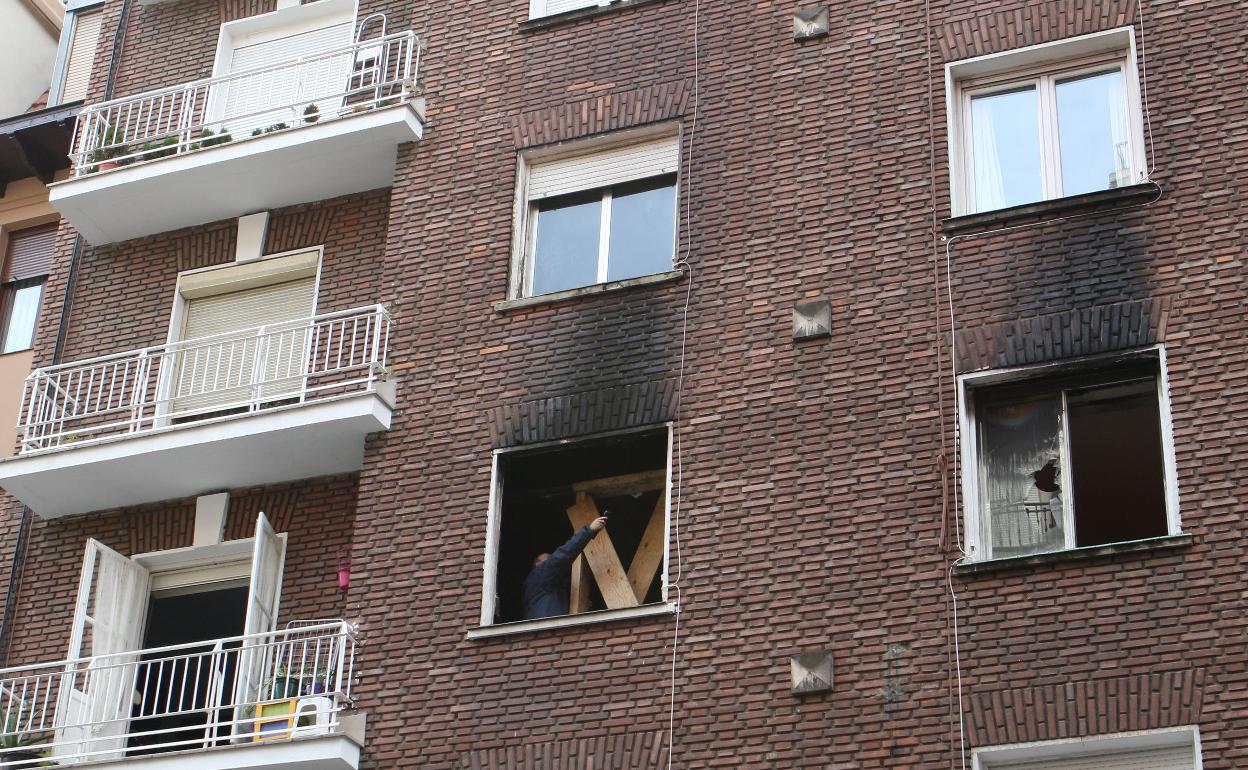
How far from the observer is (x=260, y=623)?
17.4 m

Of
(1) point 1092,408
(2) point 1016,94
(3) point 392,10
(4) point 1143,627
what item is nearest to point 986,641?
(4) point 1143,627

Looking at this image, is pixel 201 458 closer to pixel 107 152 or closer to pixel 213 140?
pixel 213 140

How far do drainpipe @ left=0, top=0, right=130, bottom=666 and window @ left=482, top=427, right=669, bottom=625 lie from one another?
553 centimetres

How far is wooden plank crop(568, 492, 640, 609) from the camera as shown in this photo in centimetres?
1669

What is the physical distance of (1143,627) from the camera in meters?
14.0

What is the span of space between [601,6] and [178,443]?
614 cm

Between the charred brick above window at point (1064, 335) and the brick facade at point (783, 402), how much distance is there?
0.03 metres

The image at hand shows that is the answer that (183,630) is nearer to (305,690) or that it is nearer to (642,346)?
(305,690)

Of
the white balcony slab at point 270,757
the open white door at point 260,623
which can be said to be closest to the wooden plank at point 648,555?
the white balcony slab at point 270,757

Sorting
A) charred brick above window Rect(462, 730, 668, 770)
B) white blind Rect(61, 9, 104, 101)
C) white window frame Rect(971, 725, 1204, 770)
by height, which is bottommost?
white window frame Rect(971, 725, 1204, 770)

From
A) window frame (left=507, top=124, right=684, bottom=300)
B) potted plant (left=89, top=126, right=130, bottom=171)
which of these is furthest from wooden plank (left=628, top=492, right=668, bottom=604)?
potted plant (left=89, top=126, right=130, bottom=171)

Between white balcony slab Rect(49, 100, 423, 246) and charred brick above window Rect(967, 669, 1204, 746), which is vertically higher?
white balcony slab Rect(49, 100, 423, 246)

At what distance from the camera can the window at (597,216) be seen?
18.1 m

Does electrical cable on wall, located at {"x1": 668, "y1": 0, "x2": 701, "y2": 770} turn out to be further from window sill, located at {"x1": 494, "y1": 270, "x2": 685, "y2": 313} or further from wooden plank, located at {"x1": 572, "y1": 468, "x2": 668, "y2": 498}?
wooden plank, located at {"x1": 572, "y1": 468, "x2": 668, "y2": 498}
